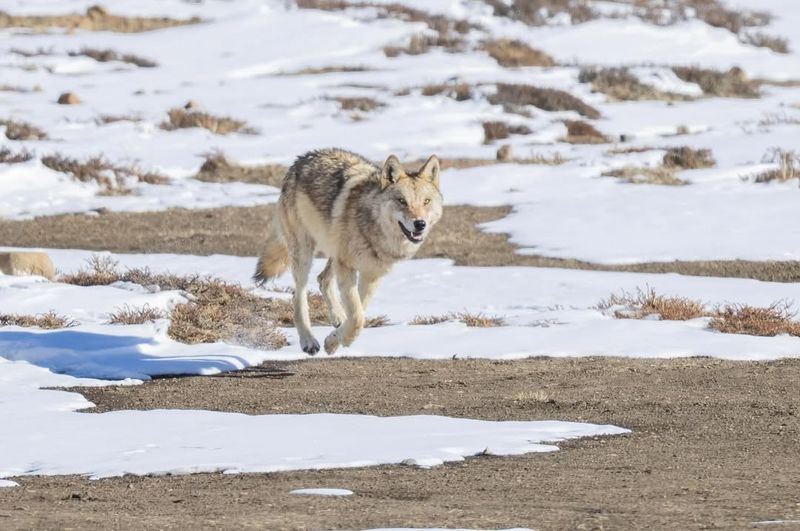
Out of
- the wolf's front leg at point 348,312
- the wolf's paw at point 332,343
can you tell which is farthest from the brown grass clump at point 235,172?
the wolf's paw at point 332,343

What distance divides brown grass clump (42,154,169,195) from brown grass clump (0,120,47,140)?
349 centimetres

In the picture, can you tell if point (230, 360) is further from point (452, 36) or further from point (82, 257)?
point (452, 36)

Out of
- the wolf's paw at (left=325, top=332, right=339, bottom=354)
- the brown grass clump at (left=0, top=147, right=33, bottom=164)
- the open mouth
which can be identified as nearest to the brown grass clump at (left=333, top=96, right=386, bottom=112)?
the brown grass clump at (left=0, top=147, right=33, bottom=164)

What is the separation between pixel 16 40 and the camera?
42.0 m

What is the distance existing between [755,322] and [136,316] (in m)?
5.57

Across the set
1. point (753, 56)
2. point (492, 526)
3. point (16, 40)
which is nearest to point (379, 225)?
point (492, 526)

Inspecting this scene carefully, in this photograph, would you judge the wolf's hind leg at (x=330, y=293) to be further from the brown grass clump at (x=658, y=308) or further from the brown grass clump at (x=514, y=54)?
the brown grass clump at (x=514, y=54)

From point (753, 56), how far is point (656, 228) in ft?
96.1

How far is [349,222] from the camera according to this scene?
427 inches

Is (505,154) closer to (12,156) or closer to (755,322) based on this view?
(12,156)

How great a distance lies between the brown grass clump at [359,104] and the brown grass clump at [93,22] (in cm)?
1591

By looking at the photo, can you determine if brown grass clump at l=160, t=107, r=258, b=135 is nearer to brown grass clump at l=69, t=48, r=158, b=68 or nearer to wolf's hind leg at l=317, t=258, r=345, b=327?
brown grass clump at l=69, t=48, r=158, b=68

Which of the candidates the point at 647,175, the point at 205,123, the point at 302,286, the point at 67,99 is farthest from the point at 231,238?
the point at 67,99

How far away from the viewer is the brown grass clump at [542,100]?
1291 inches
